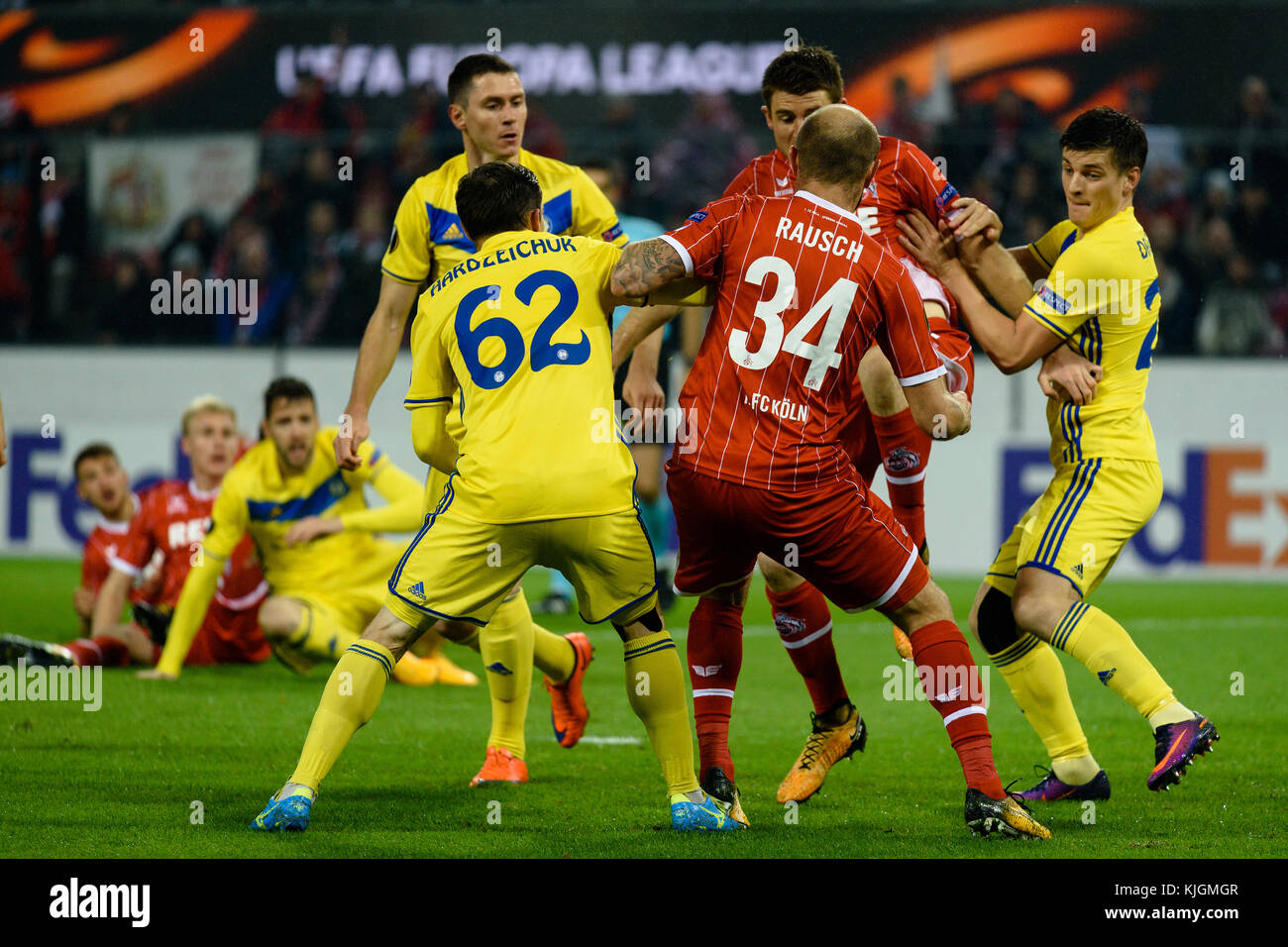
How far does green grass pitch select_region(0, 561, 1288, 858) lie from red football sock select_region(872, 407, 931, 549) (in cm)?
97

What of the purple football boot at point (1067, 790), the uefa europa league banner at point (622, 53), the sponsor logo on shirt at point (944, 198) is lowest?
the purple football boot at point (1067, 790)

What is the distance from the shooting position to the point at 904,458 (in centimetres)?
575

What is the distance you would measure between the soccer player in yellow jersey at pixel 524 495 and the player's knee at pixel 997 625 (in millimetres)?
1110

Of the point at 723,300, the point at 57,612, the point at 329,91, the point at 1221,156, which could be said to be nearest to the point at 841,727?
the point at 723,300

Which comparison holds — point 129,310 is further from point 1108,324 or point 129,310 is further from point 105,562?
point 1108,324

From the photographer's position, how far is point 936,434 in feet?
15.0

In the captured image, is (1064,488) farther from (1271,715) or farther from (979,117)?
(979,117)

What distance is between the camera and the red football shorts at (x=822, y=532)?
14.7 ft

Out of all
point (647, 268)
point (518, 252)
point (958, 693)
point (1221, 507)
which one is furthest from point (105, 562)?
point (1221, 507)

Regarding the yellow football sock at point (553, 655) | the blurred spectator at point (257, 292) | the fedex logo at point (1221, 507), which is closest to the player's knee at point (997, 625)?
the yellow football sock at point (553, 655)

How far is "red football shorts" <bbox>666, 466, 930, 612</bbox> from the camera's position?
4.48 metres

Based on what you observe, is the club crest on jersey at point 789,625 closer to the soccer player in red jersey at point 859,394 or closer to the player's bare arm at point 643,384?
the soccer player in red jersey at point 859,394

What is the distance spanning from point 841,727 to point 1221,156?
10.9 meters

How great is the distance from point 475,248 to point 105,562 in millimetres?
4192
